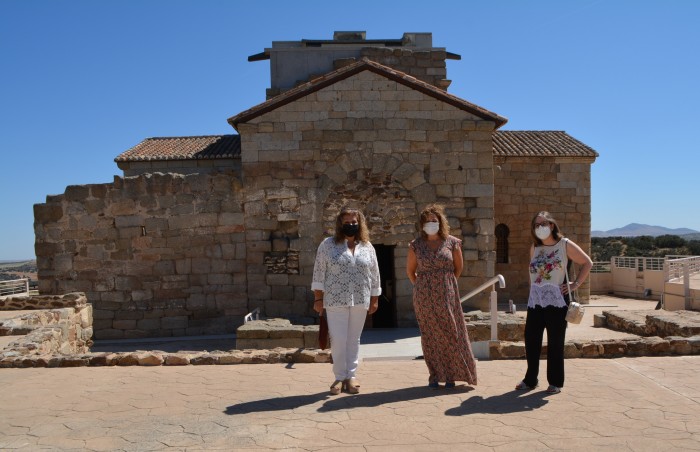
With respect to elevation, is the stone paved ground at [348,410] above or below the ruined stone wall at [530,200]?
below

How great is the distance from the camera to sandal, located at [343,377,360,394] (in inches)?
211

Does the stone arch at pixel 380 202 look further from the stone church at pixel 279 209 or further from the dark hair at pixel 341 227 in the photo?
the dark hair at pixel 341 227

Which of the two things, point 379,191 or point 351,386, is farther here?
point 379,191

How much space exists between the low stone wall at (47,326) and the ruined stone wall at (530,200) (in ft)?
42.9

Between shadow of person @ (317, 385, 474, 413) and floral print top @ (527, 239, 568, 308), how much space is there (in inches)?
42.3

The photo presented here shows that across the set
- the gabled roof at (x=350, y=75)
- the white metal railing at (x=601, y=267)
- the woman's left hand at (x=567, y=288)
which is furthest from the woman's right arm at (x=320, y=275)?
the white metal railing at (x=601, y=267)

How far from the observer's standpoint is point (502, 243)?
19797 millimetres

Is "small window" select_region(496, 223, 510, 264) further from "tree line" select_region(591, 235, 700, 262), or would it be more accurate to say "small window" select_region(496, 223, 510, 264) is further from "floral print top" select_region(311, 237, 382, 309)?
"tree line" select_region(591, 235, 700, 262)

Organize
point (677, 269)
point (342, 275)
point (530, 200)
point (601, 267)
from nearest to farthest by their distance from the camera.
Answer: point (342, 275), point (677, 269), point (530, 200), point (601, 267)

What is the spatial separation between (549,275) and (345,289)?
1888 mm

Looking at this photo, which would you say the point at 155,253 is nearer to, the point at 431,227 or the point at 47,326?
the point at 47,326

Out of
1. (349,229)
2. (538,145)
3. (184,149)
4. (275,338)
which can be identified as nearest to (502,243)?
(538,145)

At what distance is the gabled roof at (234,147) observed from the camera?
18234mm

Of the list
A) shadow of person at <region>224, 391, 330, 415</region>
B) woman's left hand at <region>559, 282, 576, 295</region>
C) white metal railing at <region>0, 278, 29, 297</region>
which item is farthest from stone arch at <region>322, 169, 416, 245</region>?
white metal railing at <region>0, 278, 29, 297</region>
